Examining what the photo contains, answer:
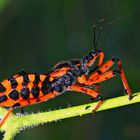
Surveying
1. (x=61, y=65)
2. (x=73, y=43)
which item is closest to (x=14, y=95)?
(x=61, y=65)

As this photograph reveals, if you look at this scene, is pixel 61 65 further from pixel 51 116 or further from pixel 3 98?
pixel 51 116

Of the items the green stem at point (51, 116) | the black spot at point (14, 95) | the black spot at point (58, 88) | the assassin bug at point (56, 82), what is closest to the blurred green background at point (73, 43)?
the assassin bug at point (56, 82)

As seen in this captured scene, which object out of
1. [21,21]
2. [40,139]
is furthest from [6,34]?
[40,139]

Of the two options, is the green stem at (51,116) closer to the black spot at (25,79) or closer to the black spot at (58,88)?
the black spot at (25,79)

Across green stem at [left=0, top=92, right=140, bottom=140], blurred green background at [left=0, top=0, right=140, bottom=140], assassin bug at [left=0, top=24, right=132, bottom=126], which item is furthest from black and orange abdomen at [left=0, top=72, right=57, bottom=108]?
blurred green background at [left=0, top=0, right=140, bottom=140]

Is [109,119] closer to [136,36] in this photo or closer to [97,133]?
[97,133]
